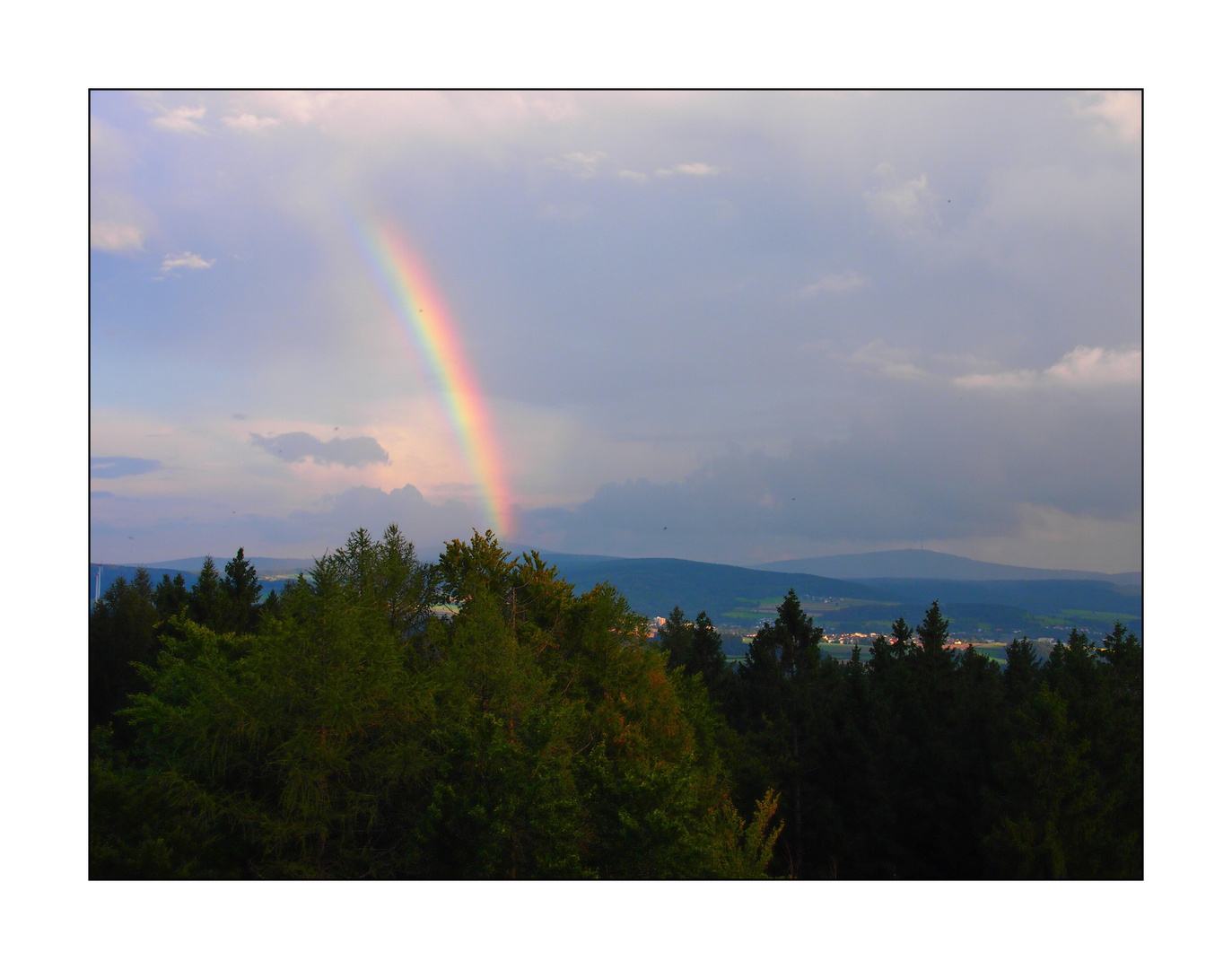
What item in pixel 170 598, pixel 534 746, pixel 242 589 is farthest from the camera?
pixel 170 598

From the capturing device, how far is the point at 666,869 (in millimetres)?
18484

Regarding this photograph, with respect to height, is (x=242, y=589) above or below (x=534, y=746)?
below

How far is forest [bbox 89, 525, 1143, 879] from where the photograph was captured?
18609mm

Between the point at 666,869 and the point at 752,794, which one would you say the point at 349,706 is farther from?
the point at 752,794

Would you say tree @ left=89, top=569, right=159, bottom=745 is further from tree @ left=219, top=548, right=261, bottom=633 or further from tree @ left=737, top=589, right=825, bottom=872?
tree @ left=737, top=589, right=825, bottom=872

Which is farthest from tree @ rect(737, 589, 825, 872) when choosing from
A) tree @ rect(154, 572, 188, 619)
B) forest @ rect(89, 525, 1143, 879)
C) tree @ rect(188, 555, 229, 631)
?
tree @ rect(154, 572, 188, 619)

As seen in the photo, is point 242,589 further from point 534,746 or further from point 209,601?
point 534,746

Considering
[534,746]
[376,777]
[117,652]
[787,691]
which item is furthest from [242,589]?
[534,746]

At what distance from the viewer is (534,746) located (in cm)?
2019

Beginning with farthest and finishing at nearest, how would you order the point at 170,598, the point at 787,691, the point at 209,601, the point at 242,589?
1. the point at 170,598
2. the point at 242,589
3. the point at 209,601
4. the point at 787,691

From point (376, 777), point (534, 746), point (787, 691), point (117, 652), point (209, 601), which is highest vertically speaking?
point (534, 746)

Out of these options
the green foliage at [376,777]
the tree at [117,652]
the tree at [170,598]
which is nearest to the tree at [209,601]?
the tree at [170,598]

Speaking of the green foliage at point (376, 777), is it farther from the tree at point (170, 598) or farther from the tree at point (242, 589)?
the tree at point (170, 598)

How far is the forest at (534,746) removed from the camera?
18609 mm
